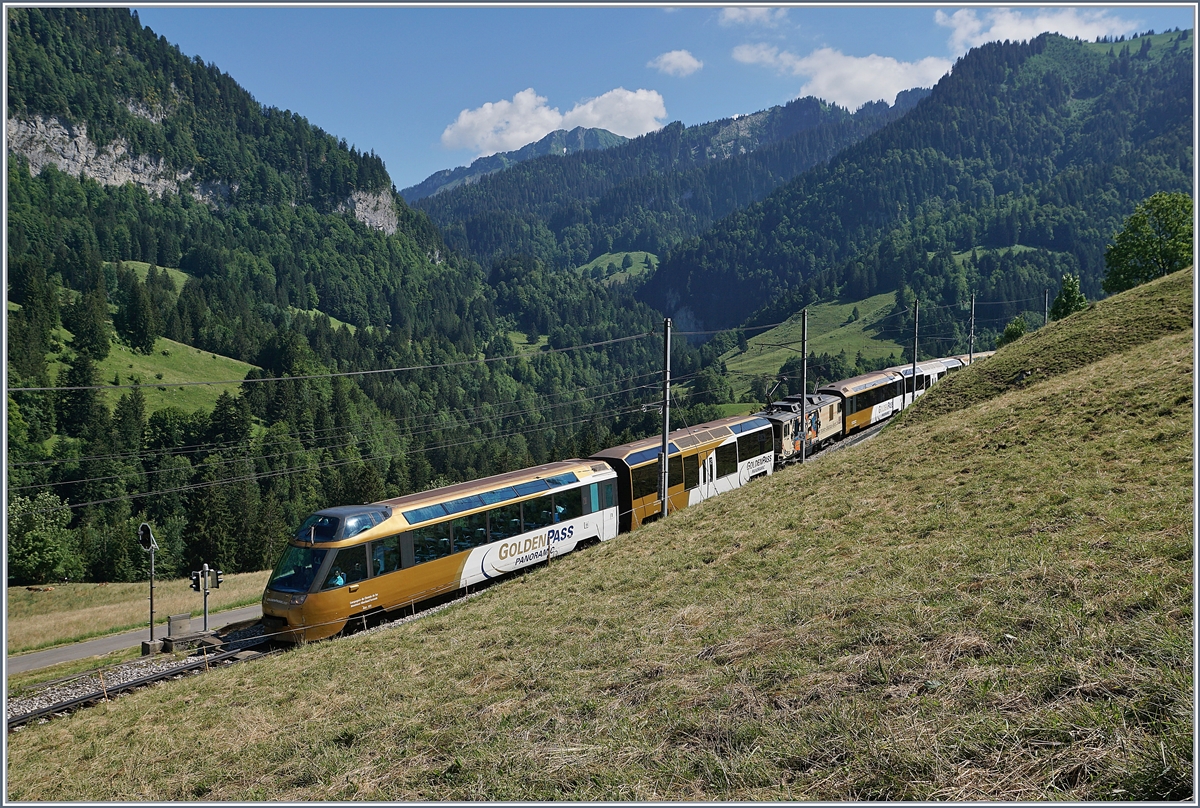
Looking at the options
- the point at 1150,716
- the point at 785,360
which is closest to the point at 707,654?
the point at 1150,716

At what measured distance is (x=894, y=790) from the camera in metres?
6.42

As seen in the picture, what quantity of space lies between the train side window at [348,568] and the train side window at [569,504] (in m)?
7.70

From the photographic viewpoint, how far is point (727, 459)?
3512cm

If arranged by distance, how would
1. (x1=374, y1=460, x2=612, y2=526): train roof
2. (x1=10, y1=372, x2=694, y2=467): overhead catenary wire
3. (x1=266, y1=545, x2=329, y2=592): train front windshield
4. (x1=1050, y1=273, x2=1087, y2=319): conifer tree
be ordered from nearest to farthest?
(x1=266, y1=545, x2=329, y2=592): train front windshield, (x1=374, y1=460, x2=612, y2=526): train roof, (x1=1050, y1=273, x2=1087, y2=319): conifer tree, (x1=10, y1=372, x2=694, y2=467): overhead catenary wire

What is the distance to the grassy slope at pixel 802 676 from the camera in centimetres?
682

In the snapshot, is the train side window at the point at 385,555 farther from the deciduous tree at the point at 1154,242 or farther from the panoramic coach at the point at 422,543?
the deciduous tree at the point at 1154,242

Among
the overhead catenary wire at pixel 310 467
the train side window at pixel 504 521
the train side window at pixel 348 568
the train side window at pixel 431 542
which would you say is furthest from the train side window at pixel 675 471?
the overhead catenary wire at pixel 310 467

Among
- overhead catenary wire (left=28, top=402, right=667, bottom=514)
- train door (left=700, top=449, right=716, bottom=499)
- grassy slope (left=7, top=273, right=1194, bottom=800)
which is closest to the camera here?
grassy slope (left=7, top=273, right=1194, bottom=800)

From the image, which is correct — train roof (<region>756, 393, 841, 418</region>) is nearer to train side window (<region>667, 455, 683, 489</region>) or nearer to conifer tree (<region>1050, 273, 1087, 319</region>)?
train side window (<region>667, 455, 683, 489</region>)

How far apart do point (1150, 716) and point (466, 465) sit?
130m

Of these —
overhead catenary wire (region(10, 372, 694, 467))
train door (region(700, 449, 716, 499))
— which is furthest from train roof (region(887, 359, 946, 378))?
train door (region(700, 449, 716, 499))

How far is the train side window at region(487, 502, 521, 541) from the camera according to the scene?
23828 millimetres

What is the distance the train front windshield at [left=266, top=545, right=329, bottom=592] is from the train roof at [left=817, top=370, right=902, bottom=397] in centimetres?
3797

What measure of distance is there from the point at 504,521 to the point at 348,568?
566 centimetres
